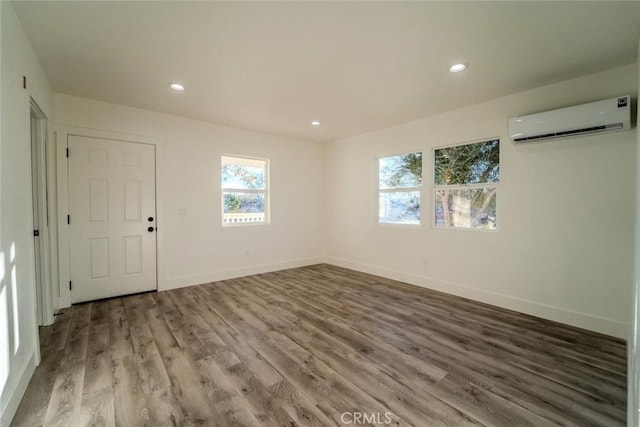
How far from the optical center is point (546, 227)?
10.2 feet

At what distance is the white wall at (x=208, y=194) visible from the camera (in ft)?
12.5

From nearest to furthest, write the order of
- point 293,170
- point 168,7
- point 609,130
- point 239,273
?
1. point 168,7
2. point 609,130
3. point 239,273
4. point 293,170

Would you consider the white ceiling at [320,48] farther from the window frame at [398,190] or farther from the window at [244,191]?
the window at [244,191]

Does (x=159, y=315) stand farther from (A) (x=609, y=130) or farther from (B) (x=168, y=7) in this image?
(A) (x=609, y=130)

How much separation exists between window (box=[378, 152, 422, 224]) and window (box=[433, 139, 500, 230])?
0.31 m

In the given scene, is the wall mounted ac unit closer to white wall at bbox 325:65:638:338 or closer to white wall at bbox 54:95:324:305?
white wall at bbox 325:65:638:338

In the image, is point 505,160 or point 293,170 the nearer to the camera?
point 505,160

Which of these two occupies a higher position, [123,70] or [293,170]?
[123,70]

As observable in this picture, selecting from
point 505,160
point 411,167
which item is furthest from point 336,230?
point 505,160

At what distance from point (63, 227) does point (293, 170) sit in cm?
350

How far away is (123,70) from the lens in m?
2.71

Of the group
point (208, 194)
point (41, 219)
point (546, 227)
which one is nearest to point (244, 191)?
point (208, 194)

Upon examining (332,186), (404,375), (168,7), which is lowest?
(404,375)

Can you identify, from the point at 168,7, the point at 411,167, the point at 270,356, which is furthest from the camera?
the point at 411,167
